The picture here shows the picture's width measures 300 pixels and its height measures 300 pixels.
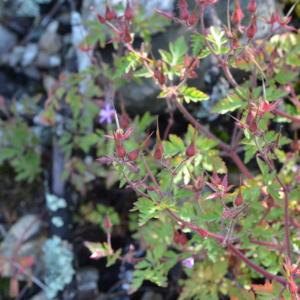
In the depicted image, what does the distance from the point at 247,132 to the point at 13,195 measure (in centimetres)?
165

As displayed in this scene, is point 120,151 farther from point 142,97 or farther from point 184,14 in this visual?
point 142,97

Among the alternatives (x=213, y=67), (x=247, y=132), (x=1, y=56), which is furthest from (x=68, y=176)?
(x=247, y=132)

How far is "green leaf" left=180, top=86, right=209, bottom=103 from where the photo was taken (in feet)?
5.87

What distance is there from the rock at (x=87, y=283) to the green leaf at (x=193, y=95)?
1061mm

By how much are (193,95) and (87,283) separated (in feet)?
3.63

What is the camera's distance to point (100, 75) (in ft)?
8.58

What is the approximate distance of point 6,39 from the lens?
336cm

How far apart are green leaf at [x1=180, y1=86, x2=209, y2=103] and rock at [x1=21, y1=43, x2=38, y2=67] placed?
157 cm

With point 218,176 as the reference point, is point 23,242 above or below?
below

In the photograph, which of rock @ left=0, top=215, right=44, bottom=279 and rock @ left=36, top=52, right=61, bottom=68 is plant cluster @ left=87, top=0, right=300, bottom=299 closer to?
rock @ left=0, top=215, right=44, bottom=279

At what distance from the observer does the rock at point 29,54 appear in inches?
127

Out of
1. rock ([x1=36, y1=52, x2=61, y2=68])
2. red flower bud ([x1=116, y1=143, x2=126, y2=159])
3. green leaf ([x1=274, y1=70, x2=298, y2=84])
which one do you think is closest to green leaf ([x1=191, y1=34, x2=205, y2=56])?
green leaf ([x1=274, y1=70, x2=298, y2=84])

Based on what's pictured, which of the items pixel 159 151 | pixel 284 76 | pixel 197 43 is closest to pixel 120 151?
pixel 159 151

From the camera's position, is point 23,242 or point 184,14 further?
point 23,242
